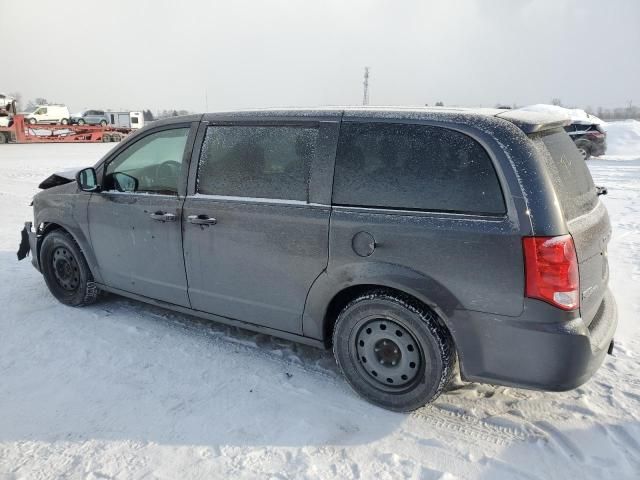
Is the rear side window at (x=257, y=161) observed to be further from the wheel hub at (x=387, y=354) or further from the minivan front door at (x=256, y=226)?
the wheel hub at (x=387, y=354)

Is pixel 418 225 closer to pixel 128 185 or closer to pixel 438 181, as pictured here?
pixel 438 181

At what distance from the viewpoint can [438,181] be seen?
281cm

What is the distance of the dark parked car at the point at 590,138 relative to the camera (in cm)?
1986

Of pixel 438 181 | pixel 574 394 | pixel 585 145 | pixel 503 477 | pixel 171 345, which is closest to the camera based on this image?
pixel 503 477

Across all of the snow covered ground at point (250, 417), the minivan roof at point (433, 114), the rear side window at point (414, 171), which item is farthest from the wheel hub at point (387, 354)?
the minivan roof at point (433, 114)

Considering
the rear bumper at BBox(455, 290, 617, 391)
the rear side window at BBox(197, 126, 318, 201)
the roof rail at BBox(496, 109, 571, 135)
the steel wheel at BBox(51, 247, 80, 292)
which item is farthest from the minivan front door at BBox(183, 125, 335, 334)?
the steel wheel at BBox(51, 247, 80, 292)

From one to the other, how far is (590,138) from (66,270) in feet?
67.7

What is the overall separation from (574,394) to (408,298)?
134 centimetres

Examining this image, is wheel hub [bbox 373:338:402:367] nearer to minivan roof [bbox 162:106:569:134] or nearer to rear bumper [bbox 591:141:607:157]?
minivan roof [bbox 162:106:569:134]

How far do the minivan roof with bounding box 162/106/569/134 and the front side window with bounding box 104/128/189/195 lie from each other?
0.69 metres

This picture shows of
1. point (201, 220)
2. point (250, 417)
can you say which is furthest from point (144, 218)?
point (250, 417)

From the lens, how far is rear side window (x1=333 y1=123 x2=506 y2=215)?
2709 millimetres

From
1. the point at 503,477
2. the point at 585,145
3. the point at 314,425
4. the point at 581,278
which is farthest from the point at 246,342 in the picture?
the point at 585,145

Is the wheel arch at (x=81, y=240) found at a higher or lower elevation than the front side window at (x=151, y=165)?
lower
